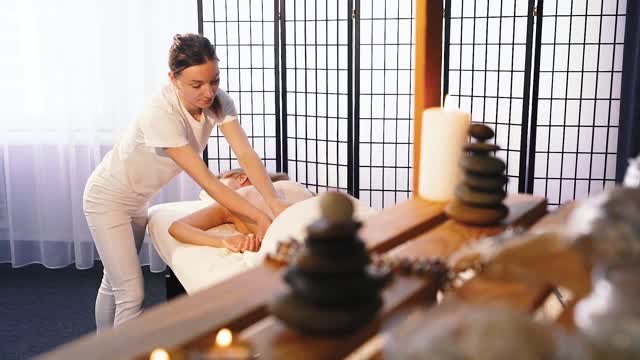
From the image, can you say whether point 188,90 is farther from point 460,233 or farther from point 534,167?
point 534,167

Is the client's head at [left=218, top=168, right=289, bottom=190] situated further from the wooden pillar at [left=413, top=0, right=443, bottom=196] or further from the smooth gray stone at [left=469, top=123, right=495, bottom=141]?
the smooth gray stone at [left=469, top=123, right=495, bottom=141]

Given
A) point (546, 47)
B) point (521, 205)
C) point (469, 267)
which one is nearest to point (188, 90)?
point (521, 205)

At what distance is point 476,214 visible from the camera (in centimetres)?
141

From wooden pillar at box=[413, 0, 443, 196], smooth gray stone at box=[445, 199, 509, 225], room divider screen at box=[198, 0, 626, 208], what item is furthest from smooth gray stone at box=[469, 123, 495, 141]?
room divider screen at box=[198, 0, 626, 208]

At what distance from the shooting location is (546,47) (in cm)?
394

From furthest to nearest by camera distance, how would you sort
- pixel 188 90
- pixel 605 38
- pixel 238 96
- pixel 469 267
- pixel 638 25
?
pixel 238 96 < pixel 605 38 < pixel 638 25 < pixel 188 90 < pixel 469 267

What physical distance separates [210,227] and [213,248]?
0.22 meters

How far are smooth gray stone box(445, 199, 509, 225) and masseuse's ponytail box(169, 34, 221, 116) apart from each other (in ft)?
4.68

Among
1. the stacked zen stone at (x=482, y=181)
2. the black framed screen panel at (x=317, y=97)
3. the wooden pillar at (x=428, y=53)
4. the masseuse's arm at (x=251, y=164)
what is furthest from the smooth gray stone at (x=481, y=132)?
the black framed screen panel at (x=317, y=97)

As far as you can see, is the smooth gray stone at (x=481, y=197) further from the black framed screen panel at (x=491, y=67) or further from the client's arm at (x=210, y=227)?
the black framed screen panel at (x=491, y=67)

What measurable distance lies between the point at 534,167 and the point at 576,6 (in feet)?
2.77

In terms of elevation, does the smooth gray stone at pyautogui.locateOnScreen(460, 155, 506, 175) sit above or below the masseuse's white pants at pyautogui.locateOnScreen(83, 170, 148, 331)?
above

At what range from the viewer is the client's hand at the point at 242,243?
2590 millimetres

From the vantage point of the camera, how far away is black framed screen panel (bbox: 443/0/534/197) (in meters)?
3.80
